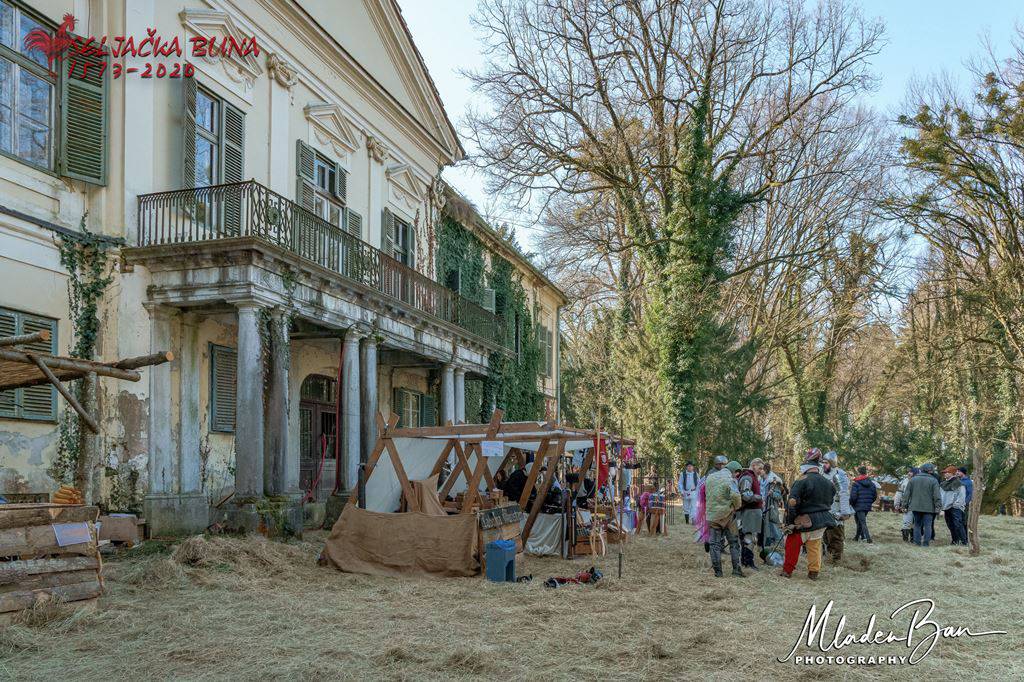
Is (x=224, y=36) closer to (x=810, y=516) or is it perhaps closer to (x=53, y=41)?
(x=53, y=41)

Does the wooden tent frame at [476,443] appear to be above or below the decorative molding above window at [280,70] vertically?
below

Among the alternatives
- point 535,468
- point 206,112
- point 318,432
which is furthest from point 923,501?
point 206,112

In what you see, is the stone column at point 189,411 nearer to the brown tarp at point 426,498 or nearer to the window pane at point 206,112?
the window pane at point 206,112

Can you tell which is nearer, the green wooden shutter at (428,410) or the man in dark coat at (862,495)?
the man in dark coat at (862,495)

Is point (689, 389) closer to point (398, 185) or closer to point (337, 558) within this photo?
point (398, 185)

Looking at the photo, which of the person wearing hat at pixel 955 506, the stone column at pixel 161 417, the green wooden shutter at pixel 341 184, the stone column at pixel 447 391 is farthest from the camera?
the stone column at pixel 447 391

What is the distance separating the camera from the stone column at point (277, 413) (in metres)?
14.0

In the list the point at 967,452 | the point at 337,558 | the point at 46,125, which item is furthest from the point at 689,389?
the point at 46,125

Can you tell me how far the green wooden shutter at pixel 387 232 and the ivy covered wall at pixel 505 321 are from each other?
3006mm

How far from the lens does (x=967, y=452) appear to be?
27.4 m

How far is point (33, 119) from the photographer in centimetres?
1187

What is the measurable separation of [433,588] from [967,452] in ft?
75.4

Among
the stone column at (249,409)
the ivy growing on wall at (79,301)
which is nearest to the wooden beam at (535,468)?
the stone column at (249,409)

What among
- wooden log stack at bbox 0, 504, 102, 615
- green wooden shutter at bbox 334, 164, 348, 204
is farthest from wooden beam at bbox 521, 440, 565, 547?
green wooden shutter at bbox 334, 164, 348, 204
